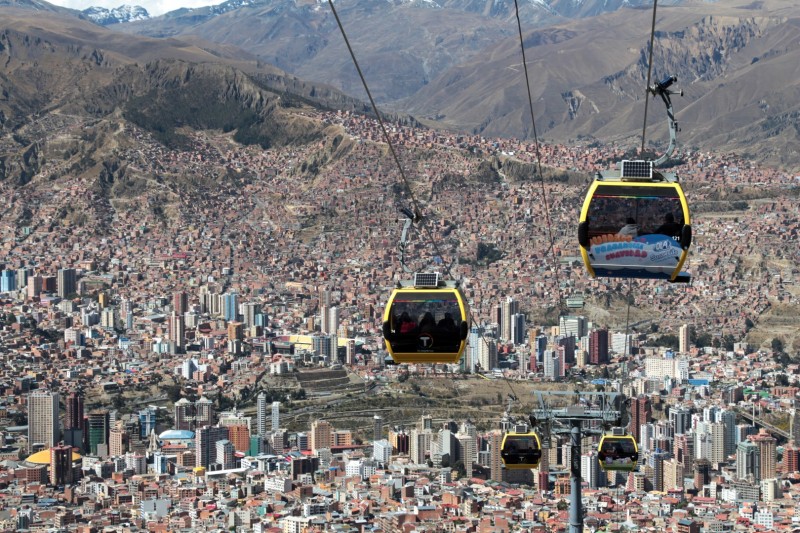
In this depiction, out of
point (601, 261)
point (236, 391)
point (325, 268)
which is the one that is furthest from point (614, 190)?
point (325, 268)

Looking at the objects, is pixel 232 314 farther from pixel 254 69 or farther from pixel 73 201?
pixel 254 69

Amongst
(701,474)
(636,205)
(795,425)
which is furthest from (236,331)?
(636,205)

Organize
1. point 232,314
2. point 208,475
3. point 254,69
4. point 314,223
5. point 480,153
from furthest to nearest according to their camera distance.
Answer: point 254,69
point 480,153
point 314,223
point 232,314
point 208,475

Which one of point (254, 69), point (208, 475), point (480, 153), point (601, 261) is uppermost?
point (254, 69)

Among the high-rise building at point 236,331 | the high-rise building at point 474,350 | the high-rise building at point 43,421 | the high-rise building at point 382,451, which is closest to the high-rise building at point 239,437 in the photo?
the high-rise building at point 382,451

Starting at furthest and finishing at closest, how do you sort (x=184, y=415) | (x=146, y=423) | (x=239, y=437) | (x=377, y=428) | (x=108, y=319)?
(x=108, y=319) → (x=184, y=415) → (x=146, y=423) → (x=377, y=428) → (x=239, y=437)

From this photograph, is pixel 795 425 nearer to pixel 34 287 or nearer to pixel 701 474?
pixel 701 474

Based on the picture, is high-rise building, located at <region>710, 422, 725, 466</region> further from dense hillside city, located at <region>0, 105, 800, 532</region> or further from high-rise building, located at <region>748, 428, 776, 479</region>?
high-rise building, located at <region>748, 428, 776, 479</region>

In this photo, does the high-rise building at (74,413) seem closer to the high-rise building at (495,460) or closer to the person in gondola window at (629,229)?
the high-rise building at (495,460)
